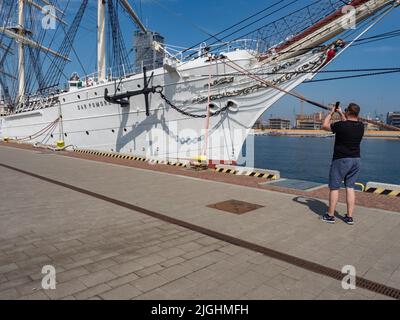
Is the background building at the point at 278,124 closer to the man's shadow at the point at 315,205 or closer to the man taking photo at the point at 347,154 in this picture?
A: the man's shadow at the point at 315,205

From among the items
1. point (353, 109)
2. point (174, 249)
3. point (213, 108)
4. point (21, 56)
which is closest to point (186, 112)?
point (213, 108)

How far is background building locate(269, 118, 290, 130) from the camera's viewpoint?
146000 millimetres

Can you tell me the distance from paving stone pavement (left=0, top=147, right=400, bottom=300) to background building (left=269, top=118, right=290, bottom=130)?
5642 inches

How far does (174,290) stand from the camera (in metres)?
3.11

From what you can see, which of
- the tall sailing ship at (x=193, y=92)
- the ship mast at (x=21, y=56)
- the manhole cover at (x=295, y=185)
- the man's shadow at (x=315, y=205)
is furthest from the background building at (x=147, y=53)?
the ship mast at (x=21, y=56)

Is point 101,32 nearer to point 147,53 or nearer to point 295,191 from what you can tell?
point 147,53

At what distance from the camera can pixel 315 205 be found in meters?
6.60

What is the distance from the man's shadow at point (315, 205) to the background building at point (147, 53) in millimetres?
11305

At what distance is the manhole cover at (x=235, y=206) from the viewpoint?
6.22 metres

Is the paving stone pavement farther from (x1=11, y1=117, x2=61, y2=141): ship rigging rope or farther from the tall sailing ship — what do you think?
(x1=11, y1=117, x2=61, y2=141): ship rigging rope

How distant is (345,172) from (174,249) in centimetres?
297

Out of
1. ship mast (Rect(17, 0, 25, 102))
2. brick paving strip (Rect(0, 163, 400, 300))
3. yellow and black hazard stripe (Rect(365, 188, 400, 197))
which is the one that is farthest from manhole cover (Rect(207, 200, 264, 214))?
ship mast (Rect(17, 0, 25, 102))
